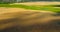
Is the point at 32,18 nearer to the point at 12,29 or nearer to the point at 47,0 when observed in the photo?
the point at 12,29

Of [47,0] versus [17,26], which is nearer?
[17,26]

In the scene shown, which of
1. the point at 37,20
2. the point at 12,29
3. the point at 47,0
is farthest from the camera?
the point at 47,0

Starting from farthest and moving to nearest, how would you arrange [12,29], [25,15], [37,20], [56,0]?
[56,0], [25,15], [37,20], [12,29]

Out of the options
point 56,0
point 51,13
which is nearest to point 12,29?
point 51,13

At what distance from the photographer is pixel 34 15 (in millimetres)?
1250

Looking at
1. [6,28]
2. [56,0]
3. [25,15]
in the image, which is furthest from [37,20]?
[56,0]

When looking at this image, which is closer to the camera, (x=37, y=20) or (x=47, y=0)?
(x=37, y=20)

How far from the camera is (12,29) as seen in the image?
950 mm

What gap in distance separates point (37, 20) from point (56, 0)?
89cm

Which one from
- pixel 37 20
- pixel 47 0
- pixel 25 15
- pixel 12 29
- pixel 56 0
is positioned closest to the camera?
pixel 12 29

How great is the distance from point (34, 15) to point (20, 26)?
0.29 m

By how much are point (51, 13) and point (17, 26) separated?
0.46m

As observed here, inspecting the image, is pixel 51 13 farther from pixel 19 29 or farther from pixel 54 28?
pixel 19 29

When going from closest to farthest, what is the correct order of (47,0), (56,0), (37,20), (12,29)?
1. (12,29)
2. (37,20)
3. (56,0)
4. (47,0)
